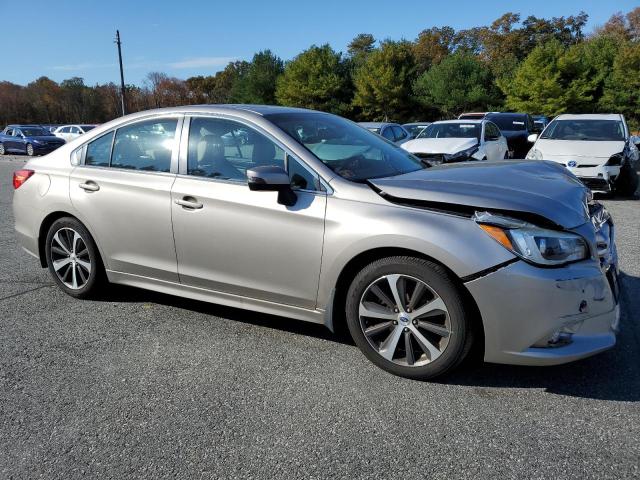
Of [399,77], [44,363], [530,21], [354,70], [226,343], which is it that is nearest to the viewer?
[44,363]

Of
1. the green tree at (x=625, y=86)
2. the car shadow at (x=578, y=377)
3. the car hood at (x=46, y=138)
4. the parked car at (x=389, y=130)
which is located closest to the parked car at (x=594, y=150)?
the parked car at (x=389, y=130)

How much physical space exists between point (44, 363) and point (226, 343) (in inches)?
46.6

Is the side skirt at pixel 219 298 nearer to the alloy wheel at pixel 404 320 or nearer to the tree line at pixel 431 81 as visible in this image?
the alloy wheel at pixel 404 320

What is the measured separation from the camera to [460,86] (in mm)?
55281

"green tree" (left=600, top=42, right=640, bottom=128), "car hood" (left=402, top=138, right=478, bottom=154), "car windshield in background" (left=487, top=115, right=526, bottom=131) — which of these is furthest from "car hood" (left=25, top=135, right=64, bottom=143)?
"green tree" (left=600, top=42, right=640, bottom=128)

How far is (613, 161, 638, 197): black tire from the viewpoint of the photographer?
33.6ft

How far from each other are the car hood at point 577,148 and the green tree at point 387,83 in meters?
50.0

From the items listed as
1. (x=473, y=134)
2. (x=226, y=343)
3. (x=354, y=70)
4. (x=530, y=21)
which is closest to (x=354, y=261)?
(x=226, y=343)

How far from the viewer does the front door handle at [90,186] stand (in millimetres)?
4316

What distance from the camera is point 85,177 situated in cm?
442

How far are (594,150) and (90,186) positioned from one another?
30.3ft

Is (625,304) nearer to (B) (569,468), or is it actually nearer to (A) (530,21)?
(B) (569,468)

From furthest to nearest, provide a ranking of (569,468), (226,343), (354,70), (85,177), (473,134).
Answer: (354,70), (473,134), (85,177), (226,343), (569,468)

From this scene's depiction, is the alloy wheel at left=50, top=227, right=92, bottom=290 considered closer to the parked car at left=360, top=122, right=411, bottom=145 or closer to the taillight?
the taillight
